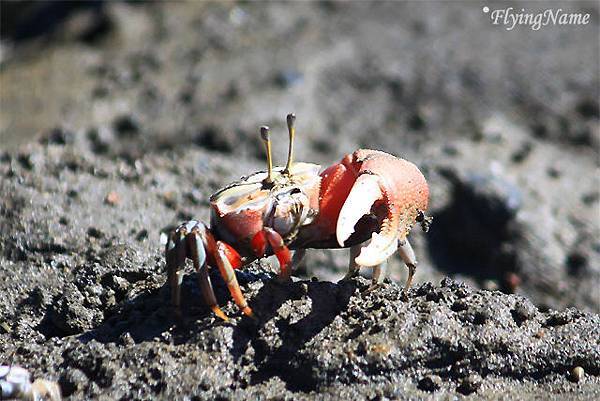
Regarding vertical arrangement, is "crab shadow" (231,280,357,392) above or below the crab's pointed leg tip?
below

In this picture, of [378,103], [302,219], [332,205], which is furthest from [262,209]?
[378,103]

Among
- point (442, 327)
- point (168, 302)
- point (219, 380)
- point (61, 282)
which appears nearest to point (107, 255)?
point (61, 282)

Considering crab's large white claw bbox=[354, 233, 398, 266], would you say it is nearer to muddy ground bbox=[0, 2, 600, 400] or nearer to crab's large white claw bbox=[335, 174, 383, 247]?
crab's large white claw bbox=[335, 174, 383, 247]

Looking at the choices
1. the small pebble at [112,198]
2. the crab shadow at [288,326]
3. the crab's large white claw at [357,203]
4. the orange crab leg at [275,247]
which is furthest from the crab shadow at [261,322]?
the small pebble at [112,198]

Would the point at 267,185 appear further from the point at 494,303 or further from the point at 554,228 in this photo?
the point at 554,228

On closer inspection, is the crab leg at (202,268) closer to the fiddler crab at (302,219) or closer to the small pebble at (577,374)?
the fiddler crab at (302,219)

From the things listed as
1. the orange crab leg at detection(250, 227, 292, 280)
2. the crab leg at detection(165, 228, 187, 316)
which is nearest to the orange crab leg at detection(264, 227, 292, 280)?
the orange crab leg at detection(250, 227, 292, 280)

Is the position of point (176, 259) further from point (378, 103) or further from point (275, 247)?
point (378, 103)
